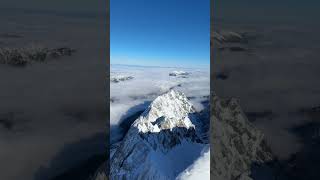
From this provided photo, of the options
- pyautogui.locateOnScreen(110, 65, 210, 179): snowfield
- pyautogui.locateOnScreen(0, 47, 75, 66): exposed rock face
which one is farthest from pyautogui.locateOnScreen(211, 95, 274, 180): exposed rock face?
pyautogui.locateOnScreen(110, 65, 210, 179): snowfield

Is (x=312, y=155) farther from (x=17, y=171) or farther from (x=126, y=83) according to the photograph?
(x=126, y=83)

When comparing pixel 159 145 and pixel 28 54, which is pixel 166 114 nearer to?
pixel 159 145

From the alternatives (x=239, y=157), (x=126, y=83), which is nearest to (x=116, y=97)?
(x=126, y=83)

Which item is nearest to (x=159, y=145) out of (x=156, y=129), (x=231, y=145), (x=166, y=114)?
(x=156, y=129)

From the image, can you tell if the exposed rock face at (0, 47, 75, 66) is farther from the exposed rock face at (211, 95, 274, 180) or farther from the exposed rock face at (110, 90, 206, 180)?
the exposed rock face at (110, 90, 206, 180)

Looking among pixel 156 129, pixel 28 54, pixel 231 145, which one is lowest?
pixel 156 129

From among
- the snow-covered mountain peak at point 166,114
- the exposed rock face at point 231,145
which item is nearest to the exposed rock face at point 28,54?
the exposed rock face at point 231,145
